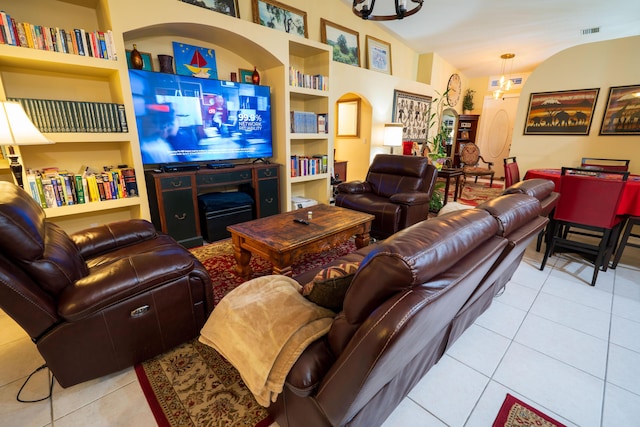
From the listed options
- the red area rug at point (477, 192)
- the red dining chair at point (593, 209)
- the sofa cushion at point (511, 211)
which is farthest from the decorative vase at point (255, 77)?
the red area rug at point (477, 192)

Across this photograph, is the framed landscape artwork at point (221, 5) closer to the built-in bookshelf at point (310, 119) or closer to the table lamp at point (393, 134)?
the built-in bookshelf at point (310, 119)

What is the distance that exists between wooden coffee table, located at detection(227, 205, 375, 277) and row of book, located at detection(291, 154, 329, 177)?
53.9 inches

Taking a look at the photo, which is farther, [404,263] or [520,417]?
[520,417]

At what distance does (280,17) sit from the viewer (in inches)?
143

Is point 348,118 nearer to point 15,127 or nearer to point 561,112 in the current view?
point 561,112

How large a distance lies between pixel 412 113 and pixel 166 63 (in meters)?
4.85

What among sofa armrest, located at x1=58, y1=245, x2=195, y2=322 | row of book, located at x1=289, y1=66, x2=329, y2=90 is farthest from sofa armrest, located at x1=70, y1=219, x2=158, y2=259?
row of book, located at x1=289, y1=66, x2=329, y2=90

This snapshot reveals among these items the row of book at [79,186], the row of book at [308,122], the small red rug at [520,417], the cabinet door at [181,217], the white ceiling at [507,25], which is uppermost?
the white ceiling at [507,25]

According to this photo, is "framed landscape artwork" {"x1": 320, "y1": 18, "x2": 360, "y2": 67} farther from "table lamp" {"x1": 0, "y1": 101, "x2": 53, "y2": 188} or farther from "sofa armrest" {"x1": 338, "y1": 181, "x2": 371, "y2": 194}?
"table lamp" {"x1": 0, "y1": 101, "x2": 53, "y2": 188}

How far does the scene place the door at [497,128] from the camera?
769 centimetres

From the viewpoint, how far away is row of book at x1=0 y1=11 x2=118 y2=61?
1968 mm

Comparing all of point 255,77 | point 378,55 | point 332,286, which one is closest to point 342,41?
point 378,55

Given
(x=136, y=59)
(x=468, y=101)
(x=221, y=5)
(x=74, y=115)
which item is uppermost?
(x=221, y=5)

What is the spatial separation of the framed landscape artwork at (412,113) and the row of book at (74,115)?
Answer: 15.3ft
